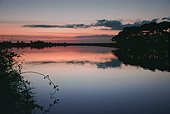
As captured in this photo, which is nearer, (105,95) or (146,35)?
(105,95)

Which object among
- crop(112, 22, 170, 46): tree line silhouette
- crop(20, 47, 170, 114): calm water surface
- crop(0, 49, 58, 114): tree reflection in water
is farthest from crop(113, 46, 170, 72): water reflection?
crop(112, 22, 170, 46): tree line silhouette

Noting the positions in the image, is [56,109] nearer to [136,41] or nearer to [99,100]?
[99,100]

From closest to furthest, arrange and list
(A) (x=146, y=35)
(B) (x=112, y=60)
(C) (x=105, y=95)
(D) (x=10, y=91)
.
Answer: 1. (D) (x=10, y=91)
2. (C) (x=105, y=95)
3. (B) (x=112, y=60)
4. (A) (x=146, y=35)

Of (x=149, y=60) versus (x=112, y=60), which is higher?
(x=149, y=60)

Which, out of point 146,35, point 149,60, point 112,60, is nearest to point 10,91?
point 149,60

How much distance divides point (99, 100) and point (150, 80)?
9953 millimetres

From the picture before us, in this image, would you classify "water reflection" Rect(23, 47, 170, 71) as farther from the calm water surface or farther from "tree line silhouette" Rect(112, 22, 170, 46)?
"tree line silhouette" Rect(112, 22, 170, 46)

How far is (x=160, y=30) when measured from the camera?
101 m

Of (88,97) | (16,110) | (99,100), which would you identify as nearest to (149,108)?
(99,100)

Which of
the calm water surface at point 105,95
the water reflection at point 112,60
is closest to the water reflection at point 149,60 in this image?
the water reflection at point 112,60

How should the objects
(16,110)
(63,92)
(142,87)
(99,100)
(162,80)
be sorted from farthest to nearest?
(162,80) < (142,87) < (63,92) < (99,100) < (16,110)

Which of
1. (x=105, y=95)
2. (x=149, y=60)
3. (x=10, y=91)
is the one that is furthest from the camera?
(x=149, y=60)

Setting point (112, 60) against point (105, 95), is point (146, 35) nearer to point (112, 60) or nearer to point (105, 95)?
point (112, 60)

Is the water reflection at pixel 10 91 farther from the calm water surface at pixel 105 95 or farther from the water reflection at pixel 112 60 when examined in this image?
the water reflection at pixel 112 60
